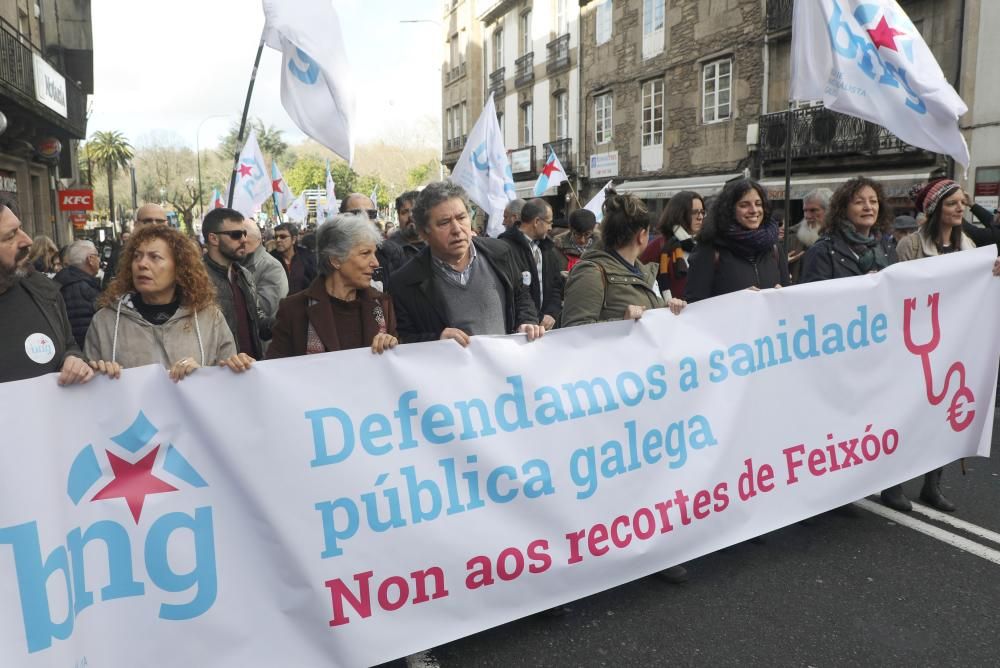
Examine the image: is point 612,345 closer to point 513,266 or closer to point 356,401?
point 513,266

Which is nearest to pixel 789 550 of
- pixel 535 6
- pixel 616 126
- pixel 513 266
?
pixel 513 266

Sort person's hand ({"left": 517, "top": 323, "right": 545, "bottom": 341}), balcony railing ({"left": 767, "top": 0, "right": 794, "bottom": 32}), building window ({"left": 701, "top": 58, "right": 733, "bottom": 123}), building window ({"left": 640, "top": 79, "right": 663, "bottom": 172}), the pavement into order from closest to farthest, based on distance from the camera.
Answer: the pavement < person's hand ({"left": 517, "top": 323, "right": 545, "bottom": 341}) < balcony railing ({"left": 767, "top": 0, "right": 794, "bottom": 32}) < building window ({"left": 701, "top": 58, "right": 733, "bottom": 123}) < building window ({"left": 640, "top": 79, "right": 663, "bottom": 172})

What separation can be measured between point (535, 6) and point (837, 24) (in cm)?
2793

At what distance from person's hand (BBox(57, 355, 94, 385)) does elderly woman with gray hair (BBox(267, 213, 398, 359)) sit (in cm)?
89

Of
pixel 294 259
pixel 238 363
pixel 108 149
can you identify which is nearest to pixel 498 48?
pixel 294 259

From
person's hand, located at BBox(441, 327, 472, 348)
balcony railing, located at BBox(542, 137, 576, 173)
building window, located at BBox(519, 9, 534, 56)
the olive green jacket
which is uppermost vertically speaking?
building window, located at BBox(519, 9, 534, 56)

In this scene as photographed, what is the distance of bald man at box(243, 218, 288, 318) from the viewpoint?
4.86 m

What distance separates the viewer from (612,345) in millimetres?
3301

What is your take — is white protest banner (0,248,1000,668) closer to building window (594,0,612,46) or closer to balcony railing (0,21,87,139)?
balcony railing (0,21,87,139)

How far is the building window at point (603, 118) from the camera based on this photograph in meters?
25.8

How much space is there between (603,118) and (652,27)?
383 cm

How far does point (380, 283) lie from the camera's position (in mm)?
5602

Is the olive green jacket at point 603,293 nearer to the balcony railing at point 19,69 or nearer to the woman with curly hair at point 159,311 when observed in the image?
the woman with curly hair at point 159,311

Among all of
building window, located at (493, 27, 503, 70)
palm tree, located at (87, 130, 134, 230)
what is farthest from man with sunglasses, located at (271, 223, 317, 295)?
palm tree, located at (87, 130, 134, 230)
